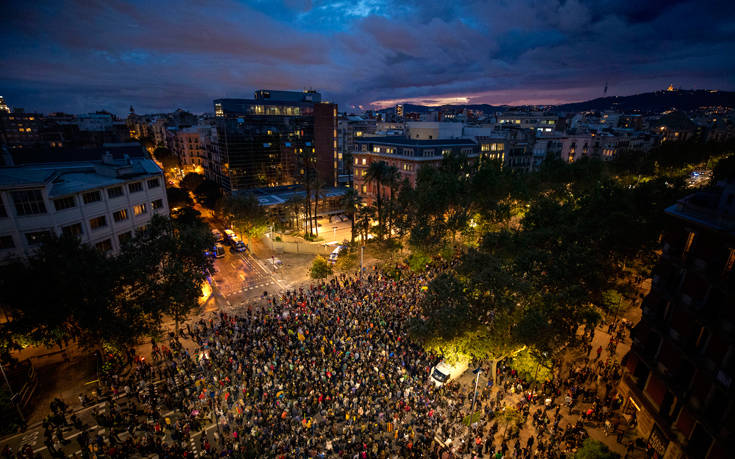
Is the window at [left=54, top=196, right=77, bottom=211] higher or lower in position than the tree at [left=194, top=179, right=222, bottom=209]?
higher

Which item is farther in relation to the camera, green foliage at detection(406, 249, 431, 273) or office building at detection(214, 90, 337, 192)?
office building at detection(214, 90, 337, 192)

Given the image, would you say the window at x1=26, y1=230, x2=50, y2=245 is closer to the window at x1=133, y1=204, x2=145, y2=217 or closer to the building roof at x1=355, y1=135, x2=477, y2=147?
the window at x1=133, y1=204, x2=145, y2=217

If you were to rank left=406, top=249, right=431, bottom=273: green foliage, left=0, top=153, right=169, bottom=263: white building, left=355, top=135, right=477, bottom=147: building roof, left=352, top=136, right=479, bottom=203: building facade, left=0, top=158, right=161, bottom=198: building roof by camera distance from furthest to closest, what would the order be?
left=355, top=135, right=477, bottom=147: building roof, left=352, top=136, right=479, bottom=203: building facade, left=406, top=249, right=431, bottom=273: green foliage, left=0, top=158, right=161, bottom=198: building roof, left=0, top=153, right=169, bottom=263: white building

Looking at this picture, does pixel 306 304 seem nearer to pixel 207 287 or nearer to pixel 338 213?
pixel 207 287

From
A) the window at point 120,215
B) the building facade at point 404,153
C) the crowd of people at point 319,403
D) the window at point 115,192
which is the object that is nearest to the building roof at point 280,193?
the building facade at point 404,153

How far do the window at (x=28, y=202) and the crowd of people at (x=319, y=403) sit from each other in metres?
19.4

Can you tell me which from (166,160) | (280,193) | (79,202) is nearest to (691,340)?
(79,202)

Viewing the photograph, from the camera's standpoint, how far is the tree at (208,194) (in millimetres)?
83250

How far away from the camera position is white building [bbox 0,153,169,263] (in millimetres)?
32125

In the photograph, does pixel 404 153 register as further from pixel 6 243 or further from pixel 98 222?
pixel 6 243

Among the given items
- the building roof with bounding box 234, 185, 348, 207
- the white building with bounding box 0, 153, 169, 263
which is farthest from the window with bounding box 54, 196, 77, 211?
the building roof with bounding box 234, 185, 348, 207

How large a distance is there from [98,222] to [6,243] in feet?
26.2

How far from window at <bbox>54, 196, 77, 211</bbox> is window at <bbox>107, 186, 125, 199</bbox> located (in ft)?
13.1

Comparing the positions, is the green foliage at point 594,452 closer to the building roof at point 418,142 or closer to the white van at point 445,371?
the white van at point 445,371
